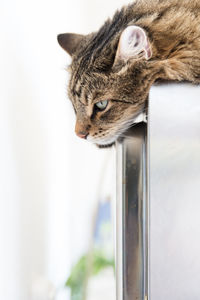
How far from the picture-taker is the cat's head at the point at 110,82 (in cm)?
65

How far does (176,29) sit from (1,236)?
60 cm

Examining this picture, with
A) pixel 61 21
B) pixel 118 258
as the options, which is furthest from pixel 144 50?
pixel 61 21

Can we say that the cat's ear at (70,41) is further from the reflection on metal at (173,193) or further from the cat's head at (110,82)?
the reflection on metal at (173,193)

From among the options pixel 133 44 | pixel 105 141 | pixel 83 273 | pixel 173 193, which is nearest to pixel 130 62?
pixel 133 44

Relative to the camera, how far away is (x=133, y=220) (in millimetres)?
558

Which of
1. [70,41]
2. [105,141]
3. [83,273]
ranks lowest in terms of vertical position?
[83,273]

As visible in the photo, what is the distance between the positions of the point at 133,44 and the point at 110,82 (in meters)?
0.08

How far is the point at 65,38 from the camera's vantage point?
0.86 meters

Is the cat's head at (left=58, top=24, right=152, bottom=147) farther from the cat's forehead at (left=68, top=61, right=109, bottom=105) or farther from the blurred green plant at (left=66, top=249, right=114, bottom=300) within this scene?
the blurred green plant at (left=66, top=249, right=114, bottom=300)

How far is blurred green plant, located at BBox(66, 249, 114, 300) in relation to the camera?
1.28 metres

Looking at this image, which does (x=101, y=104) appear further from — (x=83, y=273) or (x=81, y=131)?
(x=83, y=273)

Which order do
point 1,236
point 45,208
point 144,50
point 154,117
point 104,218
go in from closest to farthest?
point 154,117 < point 144,50 < point 1,236 < point 45,208 < point 104,218

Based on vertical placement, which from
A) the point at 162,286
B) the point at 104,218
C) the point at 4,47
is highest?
the point at 4,47

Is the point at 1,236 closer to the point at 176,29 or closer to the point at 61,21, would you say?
the point at 176,29
